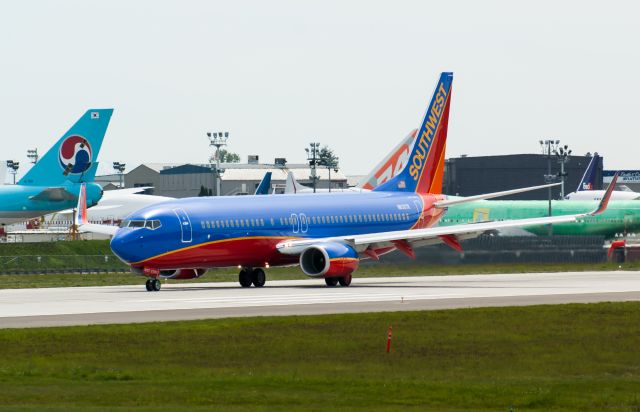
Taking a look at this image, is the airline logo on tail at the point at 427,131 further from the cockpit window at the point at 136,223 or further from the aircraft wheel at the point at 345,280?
the cockpit window at the point at 136,223

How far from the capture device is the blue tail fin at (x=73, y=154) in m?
87.6

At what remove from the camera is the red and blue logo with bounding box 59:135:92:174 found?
8738cm

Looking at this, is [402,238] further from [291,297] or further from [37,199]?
[37,199]

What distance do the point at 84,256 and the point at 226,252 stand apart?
32815 mm

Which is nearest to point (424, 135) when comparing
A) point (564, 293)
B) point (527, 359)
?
point (564, 293)

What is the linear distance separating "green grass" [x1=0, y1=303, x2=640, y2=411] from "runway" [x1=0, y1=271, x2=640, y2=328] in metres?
3.94

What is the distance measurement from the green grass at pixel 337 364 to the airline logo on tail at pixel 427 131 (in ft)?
93.4

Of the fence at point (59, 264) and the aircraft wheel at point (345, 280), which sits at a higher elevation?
the fence at point (59, 264)

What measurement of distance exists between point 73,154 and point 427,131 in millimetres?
30483

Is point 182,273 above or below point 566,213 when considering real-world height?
below

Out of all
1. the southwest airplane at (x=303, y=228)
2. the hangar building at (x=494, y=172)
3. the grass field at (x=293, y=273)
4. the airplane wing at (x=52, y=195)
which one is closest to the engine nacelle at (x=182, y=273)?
the southwest airplane at (x=303, y=228)

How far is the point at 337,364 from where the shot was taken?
27.1m

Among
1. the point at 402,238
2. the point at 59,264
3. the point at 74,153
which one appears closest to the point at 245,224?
the point at 402,238

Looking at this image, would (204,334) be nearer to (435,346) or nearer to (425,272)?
(435,346)
